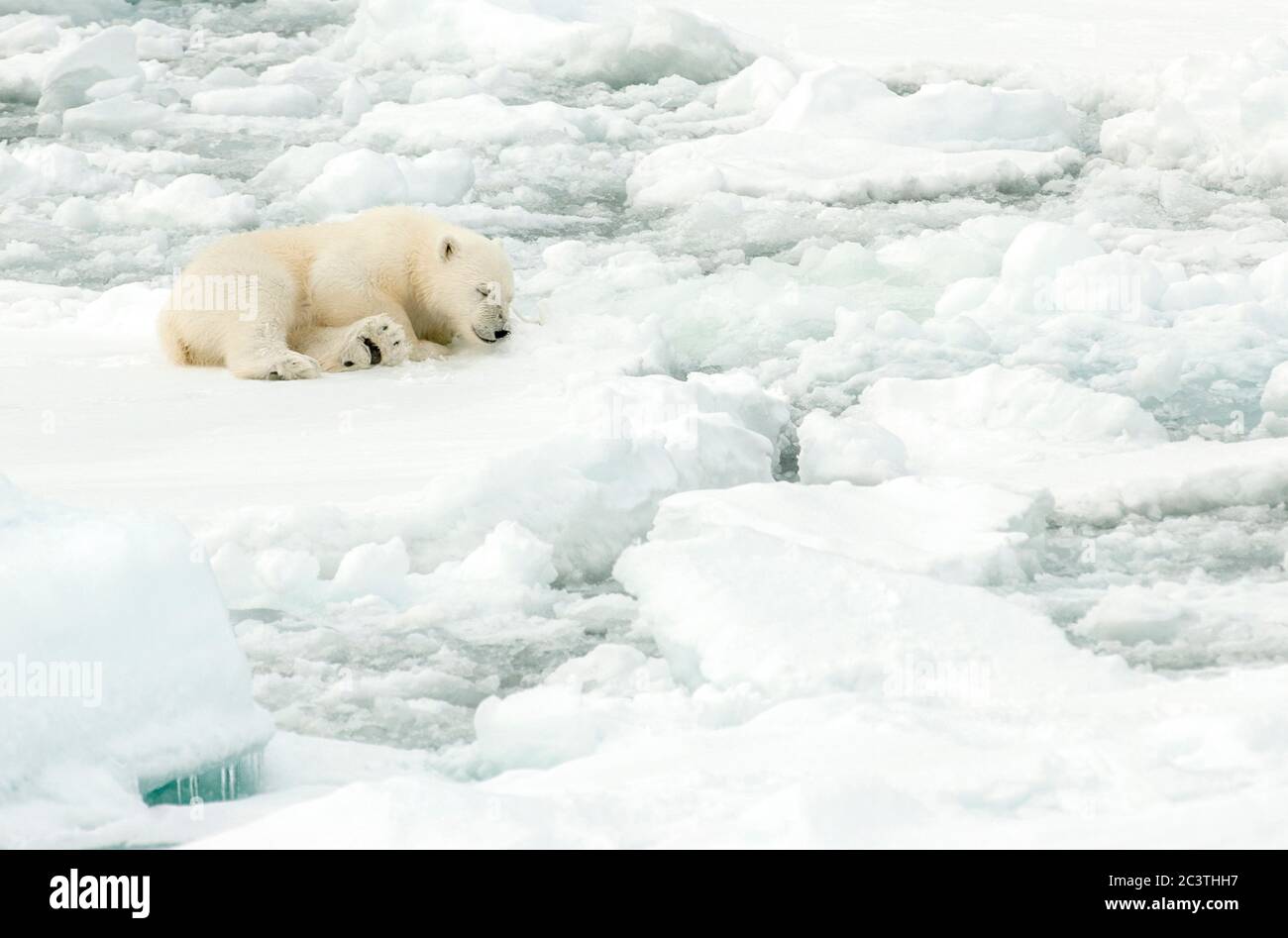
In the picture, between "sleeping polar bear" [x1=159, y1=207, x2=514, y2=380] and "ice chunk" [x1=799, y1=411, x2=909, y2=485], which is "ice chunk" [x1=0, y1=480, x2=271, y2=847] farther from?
"sleeping polar bear" [x1=159, y1=207, x2=514, y2=380]


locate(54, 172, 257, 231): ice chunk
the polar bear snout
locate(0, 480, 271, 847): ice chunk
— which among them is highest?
locate(0, 480, 271, 847): ice chunk

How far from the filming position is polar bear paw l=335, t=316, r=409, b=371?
5.40 meters

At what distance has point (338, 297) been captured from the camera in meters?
5.62

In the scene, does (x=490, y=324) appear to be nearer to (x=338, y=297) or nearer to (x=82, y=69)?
(x=338, y=297)

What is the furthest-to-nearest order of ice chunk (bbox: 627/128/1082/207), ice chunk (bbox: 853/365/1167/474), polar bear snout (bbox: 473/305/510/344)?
1. ice chunk (bbox: 627/128/1082/207)
2. polar bear snout (bbox: 473/305/510/344)
3. ice chunk (bbox: 853/365/1167/474)

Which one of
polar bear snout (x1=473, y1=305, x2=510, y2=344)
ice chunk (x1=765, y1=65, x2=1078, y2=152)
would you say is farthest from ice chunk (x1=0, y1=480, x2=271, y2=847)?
ice chunk (x1=765, y1=65, x2=1078, y2=152)

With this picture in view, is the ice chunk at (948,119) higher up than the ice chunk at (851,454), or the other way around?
the ice chunk at (948,119)

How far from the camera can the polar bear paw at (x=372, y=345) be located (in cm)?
540

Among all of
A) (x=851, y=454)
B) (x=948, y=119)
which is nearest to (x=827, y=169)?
(x=948, y=119)

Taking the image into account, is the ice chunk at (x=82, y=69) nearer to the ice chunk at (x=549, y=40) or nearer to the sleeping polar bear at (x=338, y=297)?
the ice chunk at (x=549, y=40)

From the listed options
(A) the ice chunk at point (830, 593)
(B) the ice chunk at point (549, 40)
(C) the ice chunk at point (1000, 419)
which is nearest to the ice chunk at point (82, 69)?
(B) the ice chunk at point (549, 40)

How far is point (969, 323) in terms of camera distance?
566 centimetres

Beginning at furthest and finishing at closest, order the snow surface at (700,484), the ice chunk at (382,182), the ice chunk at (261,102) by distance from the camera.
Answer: the ice chunk at (261,102) → the ice chunk at (382,182) → the snow surface at (700,484)

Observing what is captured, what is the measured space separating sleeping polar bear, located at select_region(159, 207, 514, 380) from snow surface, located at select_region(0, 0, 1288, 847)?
0.15 m
